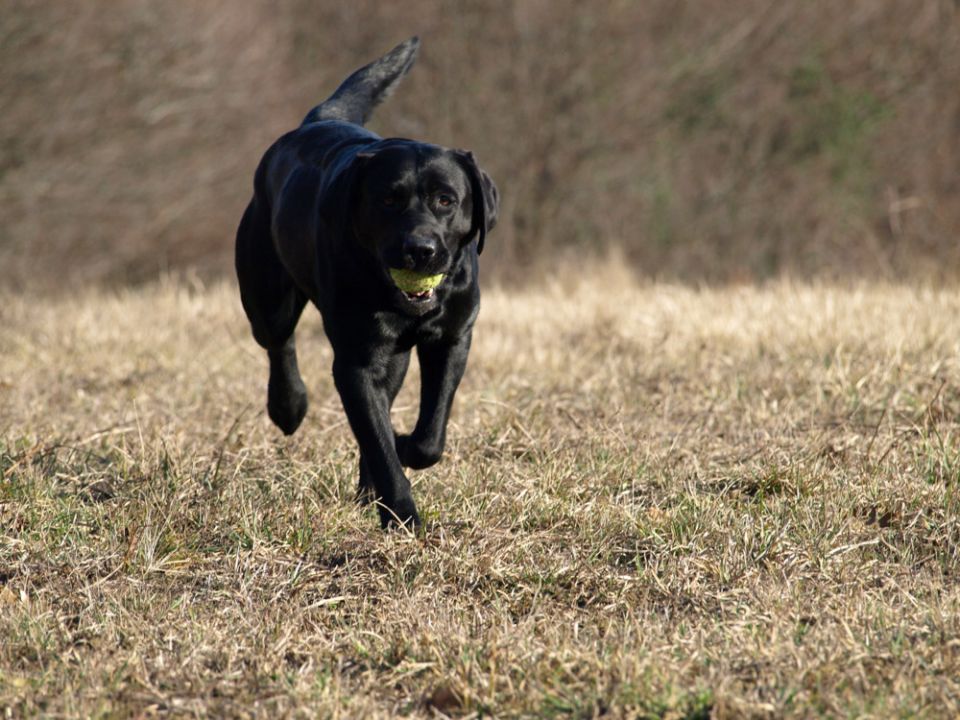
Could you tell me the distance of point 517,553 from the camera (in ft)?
11.5

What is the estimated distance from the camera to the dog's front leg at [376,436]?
148 inches

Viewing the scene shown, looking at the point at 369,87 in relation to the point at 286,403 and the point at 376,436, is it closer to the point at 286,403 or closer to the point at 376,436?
the point at 286,403

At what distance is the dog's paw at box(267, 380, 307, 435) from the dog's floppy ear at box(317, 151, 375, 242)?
1008 mm

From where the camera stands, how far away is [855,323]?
7.13 metres

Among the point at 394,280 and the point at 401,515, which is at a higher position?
the point at 394,280

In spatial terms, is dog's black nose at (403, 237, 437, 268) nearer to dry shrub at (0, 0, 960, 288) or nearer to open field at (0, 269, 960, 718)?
open field at (0, 269, 960, 718)

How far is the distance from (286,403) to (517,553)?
165 centimetres

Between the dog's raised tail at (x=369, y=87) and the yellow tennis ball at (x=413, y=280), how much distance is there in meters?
1.65

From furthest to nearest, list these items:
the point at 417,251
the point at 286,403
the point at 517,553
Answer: the point at 286,403 → the point at 417,251 → the point at 517,553

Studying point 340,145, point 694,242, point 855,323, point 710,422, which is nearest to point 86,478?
point 340,145

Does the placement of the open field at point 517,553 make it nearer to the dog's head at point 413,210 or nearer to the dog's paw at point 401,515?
the dog's paw at point 401,515

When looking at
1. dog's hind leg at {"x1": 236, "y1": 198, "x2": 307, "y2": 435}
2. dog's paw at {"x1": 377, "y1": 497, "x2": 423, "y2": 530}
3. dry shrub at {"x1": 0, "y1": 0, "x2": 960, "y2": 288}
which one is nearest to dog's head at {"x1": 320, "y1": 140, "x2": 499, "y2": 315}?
dog's paw at {"x1": 377, "y1": 497, "x2": 423, "y2": 530}

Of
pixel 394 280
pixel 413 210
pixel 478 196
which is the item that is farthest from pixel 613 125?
pixel 394 280

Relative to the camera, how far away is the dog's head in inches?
149
